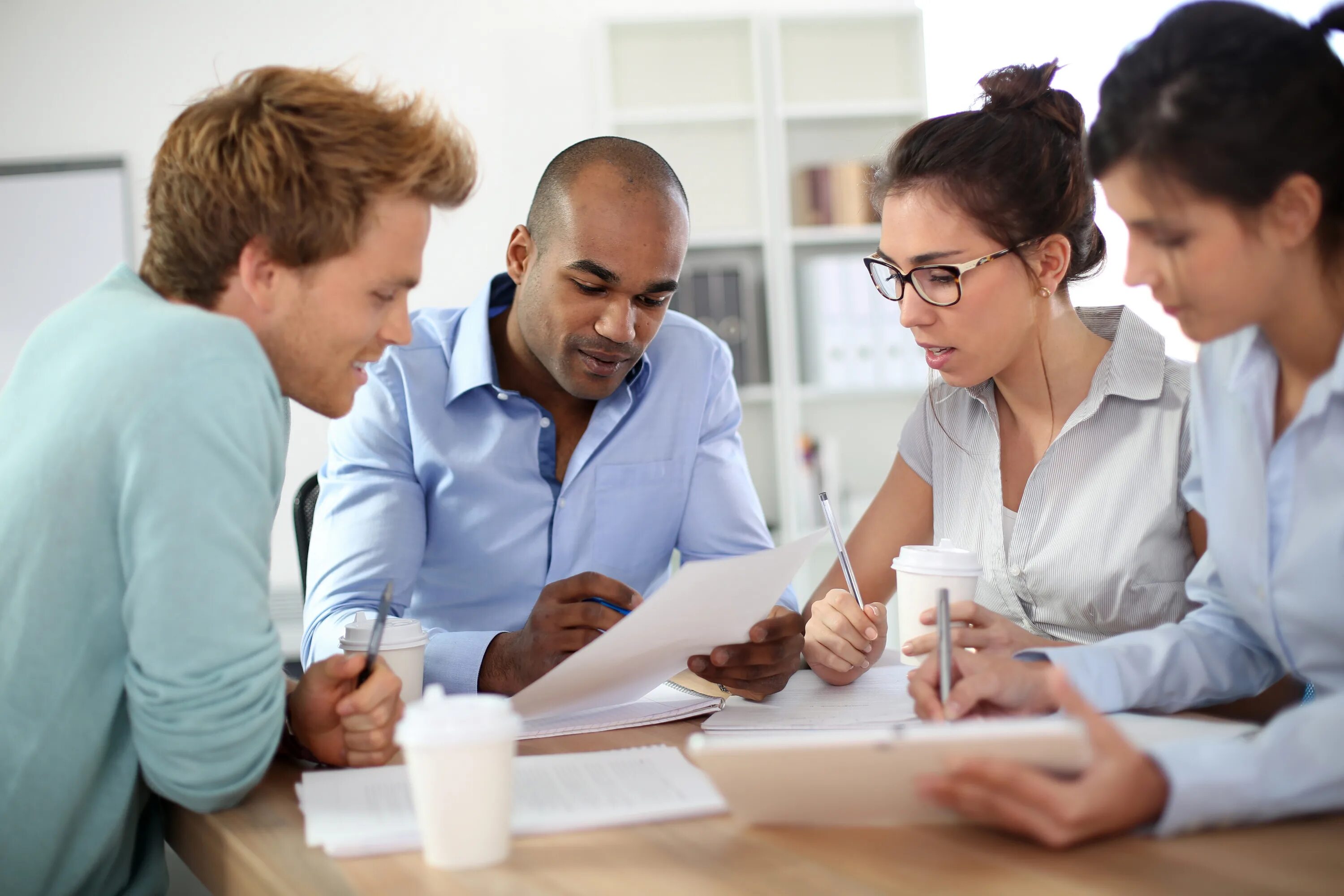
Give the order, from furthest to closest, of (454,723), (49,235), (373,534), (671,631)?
(49,235)
(373,534)
(671,631)
(454,723)

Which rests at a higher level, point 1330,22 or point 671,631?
point 1330,22

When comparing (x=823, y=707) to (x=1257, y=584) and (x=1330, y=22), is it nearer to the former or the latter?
(x=1257, y=584)

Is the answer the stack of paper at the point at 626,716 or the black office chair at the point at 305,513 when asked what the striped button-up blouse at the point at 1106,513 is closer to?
the stack of paper at the point at 626,716

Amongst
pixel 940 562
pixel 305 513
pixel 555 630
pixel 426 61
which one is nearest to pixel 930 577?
pixel 940 562

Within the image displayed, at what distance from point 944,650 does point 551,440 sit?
38.0 inches

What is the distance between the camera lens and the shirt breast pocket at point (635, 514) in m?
1.87

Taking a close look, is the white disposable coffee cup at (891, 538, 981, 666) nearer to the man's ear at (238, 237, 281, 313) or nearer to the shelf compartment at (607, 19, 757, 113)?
the man's ear at (238, 237, 281, 313)

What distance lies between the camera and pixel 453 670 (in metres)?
1.39

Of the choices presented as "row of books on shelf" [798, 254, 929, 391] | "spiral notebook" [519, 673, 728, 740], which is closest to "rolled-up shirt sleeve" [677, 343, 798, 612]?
"spiral notebook" [519, 673, 728, 740]

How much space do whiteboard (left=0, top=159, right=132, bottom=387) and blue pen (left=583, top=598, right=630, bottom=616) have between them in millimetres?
3112

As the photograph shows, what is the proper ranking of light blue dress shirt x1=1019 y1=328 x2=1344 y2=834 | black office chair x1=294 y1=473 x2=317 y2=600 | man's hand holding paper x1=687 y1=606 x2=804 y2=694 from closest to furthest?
light blue dress shirt x1=1019 y1=328 x2=1344 y2=834 → man's hand holding paper x1=687 y1=606 x2=804 y2=694 → black office chair x1=294 y1=473 x2=317 y2=600

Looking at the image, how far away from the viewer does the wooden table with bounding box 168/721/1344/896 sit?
0.75m

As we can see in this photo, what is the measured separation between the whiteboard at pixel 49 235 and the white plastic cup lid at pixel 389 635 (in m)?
3.11

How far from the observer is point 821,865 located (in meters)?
0.80
